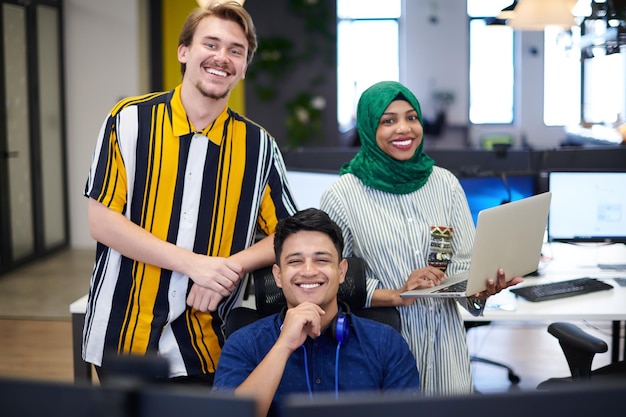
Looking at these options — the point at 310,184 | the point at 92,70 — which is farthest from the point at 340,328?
the point at 92,70

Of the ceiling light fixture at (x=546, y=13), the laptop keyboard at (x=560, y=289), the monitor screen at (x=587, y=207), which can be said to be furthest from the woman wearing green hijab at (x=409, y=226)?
the ceiling light fixture at (x=546, y=13)

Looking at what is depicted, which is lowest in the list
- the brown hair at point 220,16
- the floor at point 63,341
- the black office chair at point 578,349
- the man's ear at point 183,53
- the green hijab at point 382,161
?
the floor at point 63,341

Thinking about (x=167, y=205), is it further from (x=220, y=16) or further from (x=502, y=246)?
(x=502, y=246)

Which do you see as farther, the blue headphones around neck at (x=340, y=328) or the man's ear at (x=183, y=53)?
the man's ear at (x=183, y=53)

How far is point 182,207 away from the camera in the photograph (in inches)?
85.0

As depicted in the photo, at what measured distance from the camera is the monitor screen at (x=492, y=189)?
3793 millimetres

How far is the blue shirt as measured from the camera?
2.03 m

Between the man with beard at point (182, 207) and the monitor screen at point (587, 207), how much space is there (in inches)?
77.8

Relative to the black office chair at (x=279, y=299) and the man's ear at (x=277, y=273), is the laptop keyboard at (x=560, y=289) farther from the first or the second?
the man's ear at (x=277, y=273)

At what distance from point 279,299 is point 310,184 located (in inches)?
62.0

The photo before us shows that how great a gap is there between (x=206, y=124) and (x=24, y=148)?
17.5 feet

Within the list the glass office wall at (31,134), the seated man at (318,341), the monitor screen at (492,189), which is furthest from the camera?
the glass office wall at (31,134)

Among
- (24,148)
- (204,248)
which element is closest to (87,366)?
(204,248)

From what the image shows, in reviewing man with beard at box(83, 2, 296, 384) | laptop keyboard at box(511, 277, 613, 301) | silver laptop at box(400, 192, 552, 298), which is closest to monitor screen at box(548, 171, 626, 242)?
laptop keyboard at box(511, 277, 613, 301)
